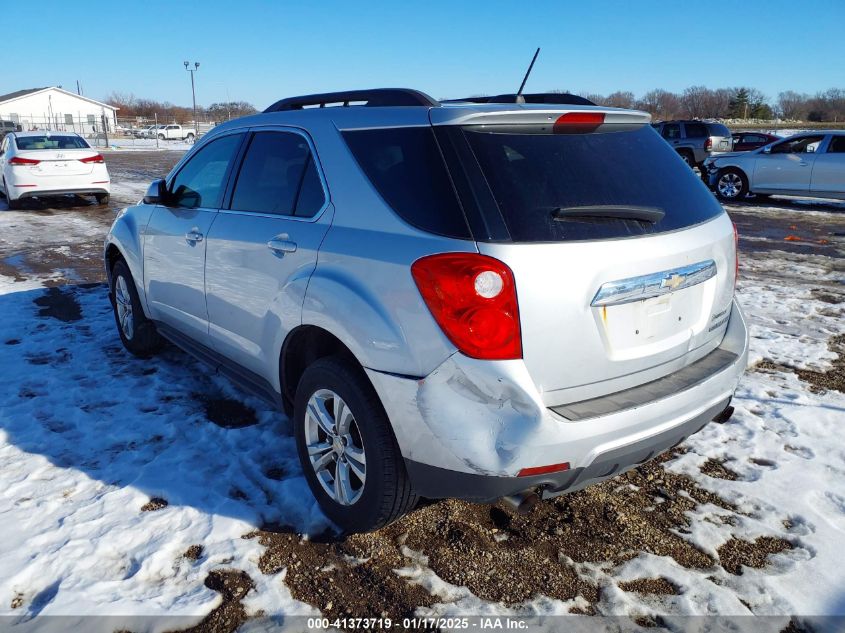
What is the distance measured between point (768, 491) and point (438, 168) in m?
2.32

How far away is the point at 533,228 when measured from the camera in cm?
235

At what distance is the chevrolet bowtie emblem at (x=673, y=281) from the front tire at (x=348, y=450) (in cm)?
122

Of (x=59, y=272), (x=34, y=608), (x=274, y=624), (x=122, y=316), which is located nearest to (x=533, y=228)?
(x=274, y=624)

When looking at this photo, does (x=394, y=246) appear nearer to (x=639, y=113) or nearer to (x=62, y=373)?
(x=639, y=113)

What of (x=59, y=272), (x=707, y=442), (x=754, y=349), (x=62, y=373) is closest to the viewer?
(x=707, y=442)

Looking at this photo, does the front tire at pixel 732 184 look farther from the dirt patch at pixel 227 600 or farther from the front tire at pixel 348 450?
the dirt patch at pixel 227 600

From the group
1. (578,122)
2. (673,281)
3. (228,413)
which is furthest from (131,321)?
(673,281)

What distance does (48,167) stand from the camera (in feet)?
41.9

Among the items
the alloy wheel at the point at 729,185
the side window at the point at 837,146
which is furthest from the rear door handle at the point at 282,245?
the alloy wheel at the point at 729,185

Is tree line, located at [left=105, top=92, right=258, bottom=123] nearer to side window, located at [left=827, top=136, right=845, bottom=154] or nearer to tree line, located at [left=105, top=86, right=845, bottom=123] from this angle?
tree line, located at [left=105, top=86, right=845, bottom=123]

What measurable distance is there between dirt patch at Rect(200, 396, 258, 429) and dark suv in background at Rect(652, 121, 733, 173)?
1890 cm

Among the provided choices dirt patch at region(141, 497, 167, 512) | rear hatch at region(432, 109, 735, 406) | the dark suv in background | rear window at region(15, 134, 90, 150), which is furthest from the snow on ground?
the dark suv in background

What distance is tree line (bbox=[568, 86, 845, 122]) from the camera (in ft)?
249

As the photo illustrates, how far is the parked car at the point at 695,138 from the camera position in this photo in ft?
65.7
